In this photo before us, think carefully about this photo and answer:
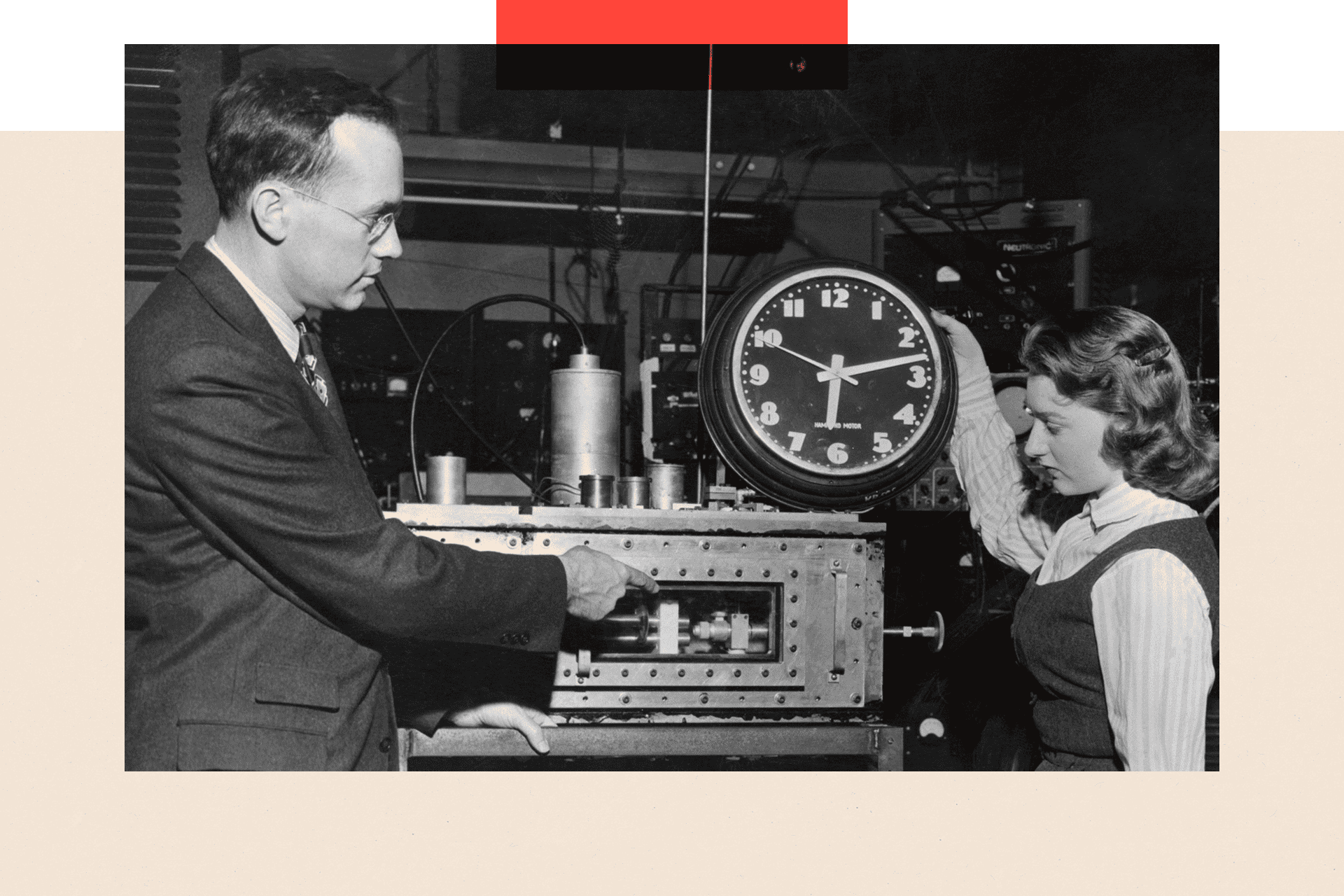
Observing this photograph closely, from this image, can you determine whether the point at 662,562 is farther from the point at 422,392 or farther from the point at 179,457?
the point at 422,392

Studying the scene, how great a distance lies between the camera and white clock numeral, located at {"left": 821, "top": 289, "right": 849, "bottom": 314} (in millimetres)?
1868

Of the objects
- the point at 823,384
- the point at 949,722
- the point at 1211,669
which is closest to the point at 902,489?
the point at 823,384

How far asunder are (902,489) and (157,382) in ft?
3.78

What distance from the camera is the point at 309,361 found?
172 cm

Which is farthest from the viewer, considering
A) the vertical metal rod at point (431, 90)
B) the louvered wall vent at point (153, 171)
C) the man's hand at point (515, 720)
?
the vertical metal rod at point (431, 90)

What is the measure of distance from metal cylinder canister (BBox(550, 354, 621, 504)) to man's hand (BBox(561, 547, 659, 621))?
0.22 metres

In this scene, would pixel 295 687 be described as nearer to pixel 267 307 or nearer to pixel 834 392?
pixel 267 307

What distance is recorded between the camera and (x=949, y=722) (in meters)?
2.51

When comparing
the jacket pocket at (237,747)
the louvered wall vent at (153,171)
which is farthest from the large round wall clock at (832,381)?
the louvered wall vent at (153,171)

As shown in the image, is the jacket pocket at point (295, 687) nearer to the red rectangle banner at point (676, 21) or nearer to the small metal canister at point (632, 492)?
the small metal canister at point (632, 492)

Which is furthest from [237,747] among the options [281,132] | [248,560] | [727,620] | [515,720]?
[281,132]

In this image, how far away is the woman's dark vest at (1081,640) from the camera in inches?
69.4

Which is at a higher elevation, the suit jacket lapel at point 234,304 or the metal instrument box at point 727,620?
Result: the suit jacket lapel at point 234,304

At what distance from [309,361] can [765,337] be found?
28.2 inches
